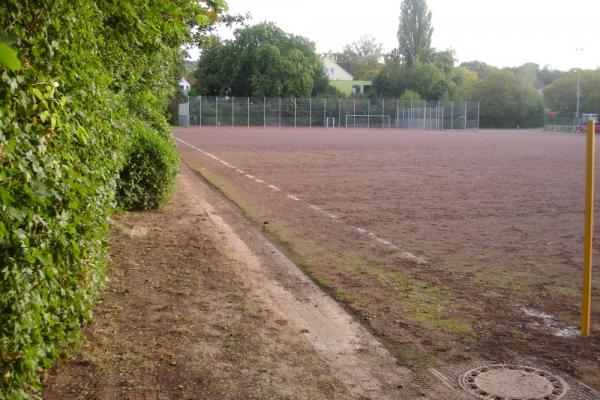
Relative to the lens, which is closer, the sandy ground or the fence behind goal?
the sandy ground

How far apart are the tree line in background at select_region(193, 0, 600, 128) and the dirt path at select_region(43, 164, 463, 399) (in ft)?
244

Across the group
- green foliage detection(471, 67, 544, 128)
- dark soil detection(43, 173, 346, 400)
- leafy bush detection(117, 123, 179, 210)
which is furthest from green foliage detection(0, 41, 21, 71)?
green foliage detection(471, 67, 544, 128)

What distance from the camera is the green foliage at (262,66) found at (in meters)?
80.8

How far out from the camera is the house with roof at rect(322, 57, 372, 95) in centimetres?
10991

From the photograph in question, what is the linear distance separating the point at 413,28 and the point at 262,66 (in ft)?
129

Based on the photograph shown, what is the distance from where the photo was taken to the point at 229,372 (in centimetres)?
449

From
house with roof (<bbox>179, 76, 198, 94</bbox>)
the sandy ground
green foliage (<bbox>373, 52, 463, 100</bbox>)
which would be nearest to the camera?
the sandy ground

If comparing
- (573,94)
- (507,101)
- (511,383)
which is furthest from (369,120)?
(511,383)

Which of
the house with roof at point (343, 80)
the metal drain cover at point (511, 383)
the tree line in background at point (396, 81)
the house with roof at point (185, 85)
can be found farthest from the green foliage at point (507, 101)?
the metal drain cover at point (511, 383)

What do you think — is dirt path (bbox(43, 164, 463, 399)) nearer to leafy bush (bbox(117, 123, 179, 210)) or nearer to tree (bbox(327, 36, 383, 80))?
leafy bush (bbox(117, 123, 179, 210))

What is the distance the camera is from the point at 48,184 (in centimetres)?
321

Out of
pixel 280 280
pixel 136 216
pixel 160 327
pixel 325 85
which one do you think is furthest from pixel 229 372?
pixel 325 85

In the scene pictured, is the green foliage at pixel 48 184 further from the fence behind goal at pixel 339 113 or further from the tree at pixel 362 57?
the tree at pixel 362 57

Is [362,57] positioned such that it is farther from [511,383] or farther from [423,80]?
[511,383]
